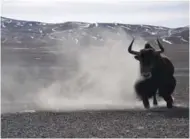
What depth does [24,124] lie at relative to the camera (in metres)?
10.6

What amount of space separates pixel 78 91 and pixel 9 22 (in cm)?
14381

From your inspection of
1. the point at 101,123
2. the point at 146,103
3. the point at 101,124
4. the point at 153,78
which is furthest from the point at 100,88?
the point at 101,124

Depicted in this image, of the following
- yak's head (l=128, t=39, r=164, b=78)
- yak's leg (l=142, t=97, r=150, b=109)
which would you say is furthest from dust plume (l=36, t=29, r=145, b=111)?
yak's head (l=128, t=39, r=164, b=78)

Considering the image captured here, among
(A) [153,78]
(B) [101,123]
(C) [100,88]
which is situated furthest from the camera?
(C) [100,88]

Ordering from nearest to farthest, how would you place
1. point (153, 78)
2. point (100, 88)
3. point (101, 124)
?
point (101, 124) < point (153, 78) < point (100, 88)

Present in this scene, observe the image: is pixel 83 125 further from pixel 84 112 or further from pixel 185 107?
pixel 185 107

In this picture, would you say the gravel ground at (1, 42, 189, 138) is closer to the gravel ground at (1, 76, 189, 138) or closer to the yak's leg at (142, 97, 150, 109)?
the gravel ground at (1, 76, 189, 138)

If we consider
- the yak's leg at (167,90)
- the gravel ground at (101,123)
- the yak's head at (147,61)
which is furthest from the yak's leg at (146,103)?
the yak's head at (147,61)

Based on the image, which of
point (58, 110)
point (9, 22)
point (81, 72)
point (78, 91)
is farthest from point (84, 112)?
point (9, 22)

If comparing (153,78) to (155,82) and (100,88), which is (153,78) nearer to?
(155,82)

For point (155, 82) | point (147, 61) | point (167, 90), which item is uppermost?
point (147, 61)

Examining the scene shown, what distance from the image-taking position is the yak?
43.2 feet

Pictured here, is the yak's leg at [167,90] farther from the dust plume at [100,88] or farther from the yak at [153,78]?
the dust plume at [100,88]

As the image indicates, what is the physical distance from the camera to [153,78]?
13445 millimetres
